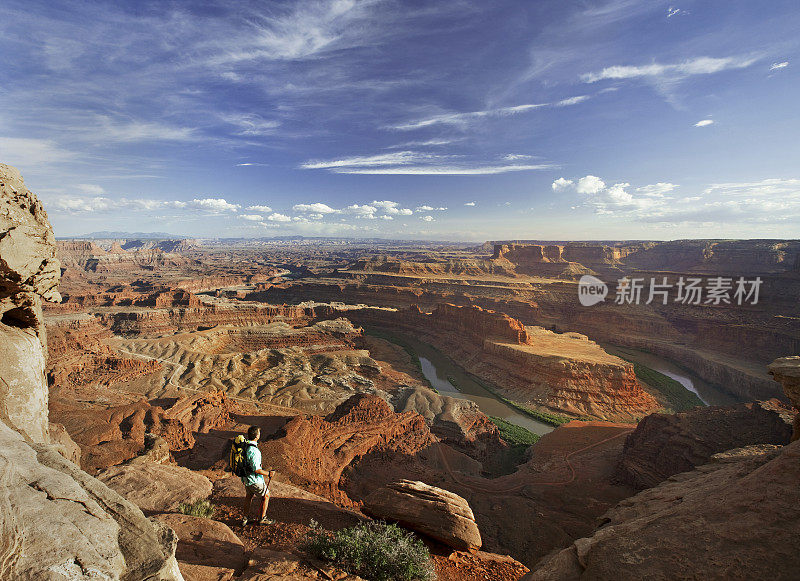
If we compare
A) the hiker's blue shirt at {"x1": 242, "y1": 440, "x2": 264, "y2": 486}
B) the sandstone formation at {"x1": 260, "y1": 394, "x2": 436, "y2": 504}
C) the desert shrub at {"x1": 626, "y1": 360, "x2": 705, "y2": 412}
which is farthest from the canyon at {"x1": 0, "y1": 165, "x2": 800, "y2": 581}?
the hiker's blue shirt at {"x1": 242, "y1": 440, "x2": 264, "y2": 486}

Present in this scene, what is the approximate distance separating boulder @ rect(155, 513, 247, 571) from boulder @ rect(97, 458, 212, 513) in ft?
6.53

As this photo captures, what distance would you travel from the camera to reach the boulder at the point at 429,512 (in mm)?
8359

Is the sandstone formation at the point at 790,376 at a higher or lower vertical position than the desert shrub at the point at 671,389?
higher

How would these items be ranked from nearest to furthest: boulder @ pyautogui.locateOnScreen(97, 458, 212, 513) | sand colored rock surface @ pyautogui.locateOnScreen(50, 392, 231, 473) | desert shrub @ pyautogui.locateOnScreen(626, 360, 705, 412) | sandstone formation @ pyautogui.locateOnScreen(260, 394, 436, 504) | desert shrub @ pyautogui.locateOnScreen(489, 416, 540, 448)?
boulder @ pyautogui.locateOnScreen(97, 458, 212, 513) → sand colored rock surface @ pyautogui.locateOnScreen(50, 392, 231, 473) → sandstone formation @ pyautogui.locateOnScreen(260, 394, 436, 504) → desert shrub @ pyautogui.locateOnScreen(489, 416, 540, 448) → desert shrub @ pyautogui.locateOnScreen(626, 360, 705, 412)

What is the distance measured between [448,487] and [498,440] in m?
10.6

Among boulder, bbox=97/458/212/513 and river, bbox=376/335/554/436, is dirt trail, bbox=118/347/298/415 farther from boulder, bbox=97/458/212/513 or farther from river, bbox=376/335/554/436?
boulder, bbox=97/458/212/513

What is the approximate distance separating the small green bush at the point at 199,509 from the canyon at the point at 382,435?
0.69 feet

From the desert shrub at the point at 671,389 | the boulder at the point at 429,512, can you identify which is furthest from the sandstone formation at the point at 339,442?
the desert shrub at the point at 671,389

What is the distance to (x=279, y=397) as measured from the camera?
3036 cm

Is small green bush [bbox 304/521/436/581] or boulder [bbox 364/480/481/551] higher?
small green bush [bbox 304/521/436/581]

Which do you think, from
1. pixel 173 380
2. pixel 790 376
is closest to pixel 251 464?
pixel 790 376

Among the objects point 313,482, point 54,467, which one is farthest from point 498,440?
point 54,467

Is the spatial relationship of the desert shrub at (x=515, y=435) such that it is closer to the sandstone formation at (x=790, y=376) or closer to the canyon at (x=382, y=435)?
the canyon at (x=382, y=435)

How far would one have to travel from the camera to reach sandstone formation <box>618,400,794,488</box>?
48.4 feet
